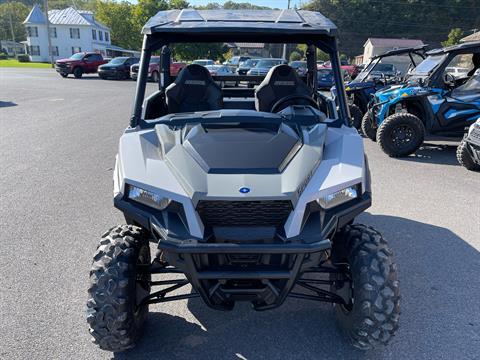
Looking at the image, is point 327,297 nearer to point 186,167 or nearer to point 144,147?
point 186,167

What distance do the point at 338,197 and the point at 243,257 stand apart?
64cm

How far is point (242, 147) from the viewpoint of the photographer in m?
2.44

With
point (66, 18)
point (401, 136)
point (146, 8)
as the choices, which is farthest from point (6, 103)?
point (66, 18)

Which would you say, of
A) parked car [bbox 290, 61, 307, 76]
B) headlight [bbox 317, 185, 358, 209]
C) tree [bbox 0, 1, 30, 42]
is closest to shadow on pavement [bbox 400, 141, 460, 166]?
parked car [bbox 290, 61, 307, 76]

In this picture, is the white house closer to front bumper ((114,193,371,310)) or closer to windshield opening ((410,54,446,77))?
windshield opening ((410,54,446,77))

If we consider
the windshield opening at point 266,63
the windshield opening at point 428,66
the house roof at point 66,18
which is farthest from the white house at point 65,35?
the windshield opening at point 428,66

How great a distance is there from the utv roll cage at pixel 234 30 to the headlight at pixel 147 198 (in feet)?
2.32

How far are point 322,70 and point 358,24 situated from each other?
66.6 m

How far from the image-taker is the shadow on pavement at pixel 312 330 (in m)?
2.53

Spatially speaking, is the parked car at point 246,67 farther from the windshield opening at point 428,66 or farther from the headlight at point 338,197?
the headlight at point 338,197

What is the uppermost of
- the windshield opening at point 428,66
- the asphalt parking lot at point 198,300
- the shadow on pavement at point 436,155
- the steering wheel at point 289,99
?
the windshield opening at point 428,66

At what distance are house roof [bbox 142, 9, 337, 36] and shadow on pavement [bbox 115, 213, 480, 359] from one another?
6.53ft

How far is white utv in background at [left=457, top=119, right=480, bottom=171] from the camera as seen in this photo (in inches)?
245

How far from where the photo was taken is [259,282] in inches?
86.1
